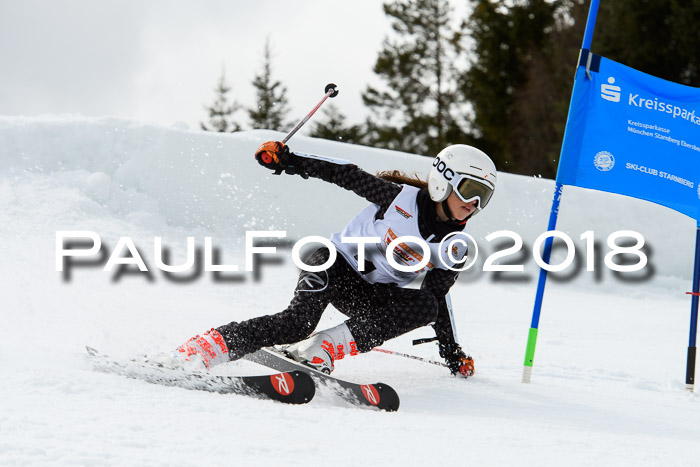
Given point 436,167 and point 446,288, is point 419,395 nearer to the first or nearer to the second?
point 446,288

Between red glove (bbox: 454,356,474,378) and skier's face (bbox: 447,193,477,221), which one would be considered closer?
skier's face (bbox: 447,193,477,221)

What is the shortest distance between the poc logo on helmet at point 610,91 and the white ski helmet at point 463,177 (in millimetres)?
1196

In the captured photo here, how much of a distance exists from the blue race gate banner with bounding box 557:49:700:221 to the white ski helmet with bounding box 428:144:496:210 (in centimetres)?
105

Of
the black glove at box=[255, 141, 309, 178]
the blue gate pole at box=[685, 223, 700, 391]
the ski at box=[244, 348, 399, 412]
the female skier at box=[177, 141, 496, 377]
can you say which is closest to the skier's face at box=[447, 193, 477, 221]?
the female skier at box=[177, 141, 496, 377]

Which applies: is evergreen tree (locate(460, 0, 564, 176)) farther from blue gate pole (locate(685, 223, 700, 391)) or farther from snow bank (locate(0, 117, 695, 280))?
blue gate pole (locate(685, 223, 700, 391))

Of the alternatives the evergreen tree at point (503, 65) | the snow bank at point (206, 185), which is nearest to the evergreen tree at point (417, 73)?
the evergreen tree at point (503, 65)

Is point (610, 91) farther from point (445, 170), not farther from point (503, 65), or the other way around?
point (503, 65)

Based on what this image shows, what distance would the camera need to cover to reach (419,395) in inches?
149

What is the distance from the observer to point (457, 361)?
4340mm

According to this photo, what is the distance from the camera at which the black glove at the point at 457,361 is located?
14.2 feet

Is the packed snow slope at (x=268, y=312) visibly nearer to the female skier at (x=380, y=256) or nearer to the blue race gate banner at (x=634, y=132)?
the female skier at (x=380, y=256)

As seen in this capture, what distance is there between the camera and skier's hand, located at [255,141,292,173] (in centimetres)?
389

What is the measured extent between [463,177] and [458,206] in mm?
148

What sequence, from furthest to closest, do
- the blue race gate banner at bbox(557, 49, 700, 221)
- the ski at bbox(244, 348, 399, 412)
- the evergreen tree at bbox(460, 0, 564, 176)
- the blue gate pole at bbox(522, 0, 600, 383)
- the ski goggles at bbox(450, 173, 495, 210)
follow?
the evergreen tree at bbox(460, 0, 564, 176)
the blue race gate banner at bbox(557, 49, 700, 221)
the blue gate pole at bbox(522, 0, 600, 383)
the ski goggles at bbox(450, 173, 495, 210)
the ski at bbox(244, 348, 399, 412)
